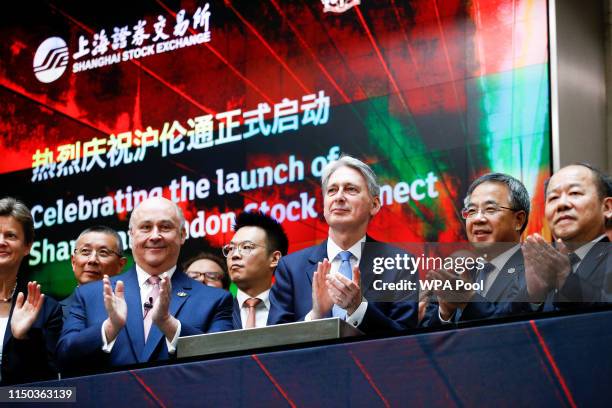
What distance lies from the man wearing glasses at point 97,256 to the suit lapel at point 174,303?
894mm

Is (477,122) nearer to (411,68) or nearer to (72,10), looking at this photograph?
(411,68)

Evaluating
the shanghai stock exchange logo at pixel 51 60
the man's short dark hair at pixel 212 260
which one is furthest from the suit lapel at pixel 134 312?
the shanghai stock exchange logo at pixel 51 60

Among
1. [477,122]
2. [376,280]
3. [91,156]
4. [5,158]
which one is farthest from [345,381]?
[5,158]

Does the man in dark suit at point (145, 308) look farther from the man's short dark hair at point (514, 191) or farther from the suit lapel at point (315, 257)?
the man's short dark hair at point (514, 191)

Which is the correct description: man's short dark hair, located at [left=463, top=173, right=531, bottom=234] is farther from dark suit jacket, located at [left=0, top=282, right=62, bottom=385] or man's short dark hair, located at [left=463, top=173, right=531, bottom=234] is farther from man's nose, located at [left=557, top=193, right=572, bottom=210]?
dark suit jacket, located at [left=0, top=282, right=62, bottom=385]

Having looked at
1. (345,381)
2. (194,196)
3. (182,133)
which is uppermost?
(182,133)

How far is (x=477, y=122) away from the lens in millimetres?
5289

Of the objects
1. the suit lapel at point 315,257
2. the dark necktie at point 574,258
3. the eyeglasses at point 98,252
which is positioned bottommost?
the dark necktie at point 574,258

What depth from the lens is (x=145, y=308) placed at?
12.5ft

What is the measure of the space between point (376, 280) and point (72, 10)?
464cm

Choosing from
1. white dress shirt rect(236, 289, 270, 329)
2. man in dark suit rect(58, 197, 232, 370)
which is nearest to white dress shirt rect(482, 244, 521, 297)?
man in dark suit rect(58, 197, 232, 370)

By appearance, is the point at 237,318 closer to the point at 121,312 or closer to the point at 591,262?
the point at 121,312

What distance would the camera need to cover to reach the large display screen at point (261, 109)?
17.3 ft

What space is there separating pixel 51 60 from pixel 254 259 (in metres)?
3.18
